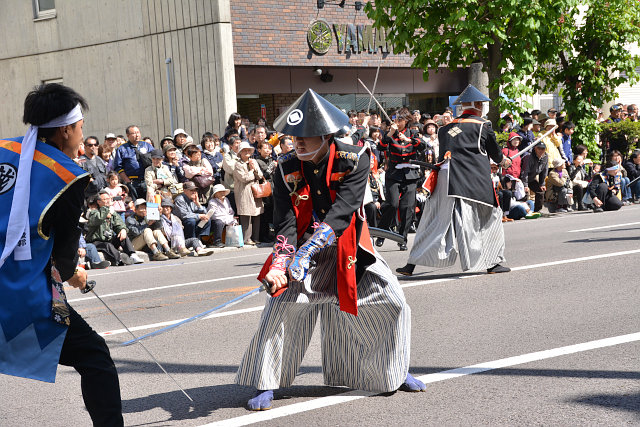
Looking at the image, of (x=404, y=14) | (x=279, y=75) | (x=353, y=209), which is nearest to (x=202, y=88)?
(x=279, y=75)

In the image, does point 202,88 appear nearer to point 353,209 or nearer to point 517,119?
point 517,119

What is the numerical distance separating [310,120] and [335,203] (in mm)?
497

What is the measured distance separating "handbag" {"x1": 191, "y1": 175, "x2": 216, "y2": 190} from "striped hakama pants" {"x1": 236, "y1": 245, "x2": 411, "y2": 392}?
31.4ft

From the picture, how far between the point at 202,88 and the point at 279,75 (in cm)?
277

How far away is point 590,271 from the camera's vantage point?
933cm

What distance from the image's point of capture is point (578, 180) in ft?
61.9

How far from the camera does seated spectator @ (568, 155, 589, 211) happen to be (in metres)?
18.8

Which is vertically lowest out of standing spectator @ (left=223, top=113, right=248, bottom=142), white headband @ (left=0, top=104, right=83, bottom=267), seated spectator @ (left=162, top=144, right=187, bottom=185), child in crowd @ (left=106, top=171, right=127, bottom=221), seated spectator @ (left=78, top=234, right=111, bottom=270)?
seated spectator @ (left=78, top=234, right=111, bottom=270)

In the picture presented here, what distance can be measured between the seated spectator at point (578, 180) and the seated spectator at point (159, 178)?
29.8 ft

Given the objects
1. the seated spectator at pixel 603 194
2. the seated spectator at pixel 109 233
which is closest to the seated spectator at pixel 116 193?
the seated spectator at pixel 109 233

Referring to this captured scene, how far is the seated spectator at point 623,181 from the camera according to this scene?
62.4ft

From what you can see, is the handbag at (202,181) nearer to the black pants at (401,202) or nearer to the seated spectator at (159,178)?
the seated spectator at (159,178)

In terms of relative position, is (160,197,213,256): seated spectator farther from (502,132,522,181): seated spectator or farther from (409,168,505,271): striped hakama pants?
(502,132,522,181): seated spectator

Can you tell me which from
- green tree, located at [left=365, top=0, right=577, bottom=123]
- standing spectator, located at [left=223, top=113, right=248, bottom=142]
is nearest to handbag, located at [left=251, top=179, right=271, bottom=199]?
standing spectator, located at [left=223, top=113, right=248, bottom=142]
